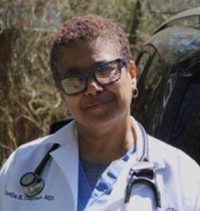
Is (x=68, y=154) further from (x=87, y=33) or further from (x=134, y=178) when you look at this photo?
(x=87, y=33)

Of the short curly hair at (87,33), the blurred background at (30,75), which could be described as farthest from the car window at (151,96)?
the blurred background at (30,75)

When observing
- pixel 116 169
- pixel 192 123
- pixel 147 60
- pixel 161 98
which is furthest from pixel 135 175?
pixel 147 60

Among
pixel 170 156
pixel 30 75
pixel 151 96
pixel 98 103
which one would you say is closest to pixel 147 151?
pixel 170 156

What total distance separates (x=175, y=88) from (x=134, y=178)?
1.07 meters

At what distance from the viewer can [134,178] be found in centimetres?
254

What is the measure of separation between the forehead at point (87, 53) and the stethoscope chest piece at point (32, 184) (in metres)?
0.39

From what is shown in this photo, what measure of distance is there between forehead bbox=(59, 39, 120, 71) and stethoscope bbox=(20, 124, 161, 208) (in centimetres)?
33

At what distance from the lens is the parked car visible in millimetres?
3346

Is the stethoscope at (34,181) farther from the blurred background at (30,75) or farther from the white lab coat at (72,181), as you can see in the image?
the blurred background at (30,75)

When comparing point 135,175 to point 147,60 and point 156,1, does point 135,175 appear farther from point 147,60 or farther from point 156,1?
point 156,1

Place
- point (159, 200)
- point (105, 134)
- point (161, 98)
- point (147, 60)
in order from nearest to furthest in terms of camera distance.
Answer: point (159, 200), point (105, 134), point (161, 98), point (147, 60)

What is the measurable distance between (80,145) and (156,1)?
662 centimetres

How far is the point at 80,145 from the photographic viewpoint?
2740 millimetres

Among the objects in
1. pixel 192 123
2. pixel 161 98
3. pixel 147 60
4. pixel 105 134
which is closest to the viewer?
pixel 105 134
